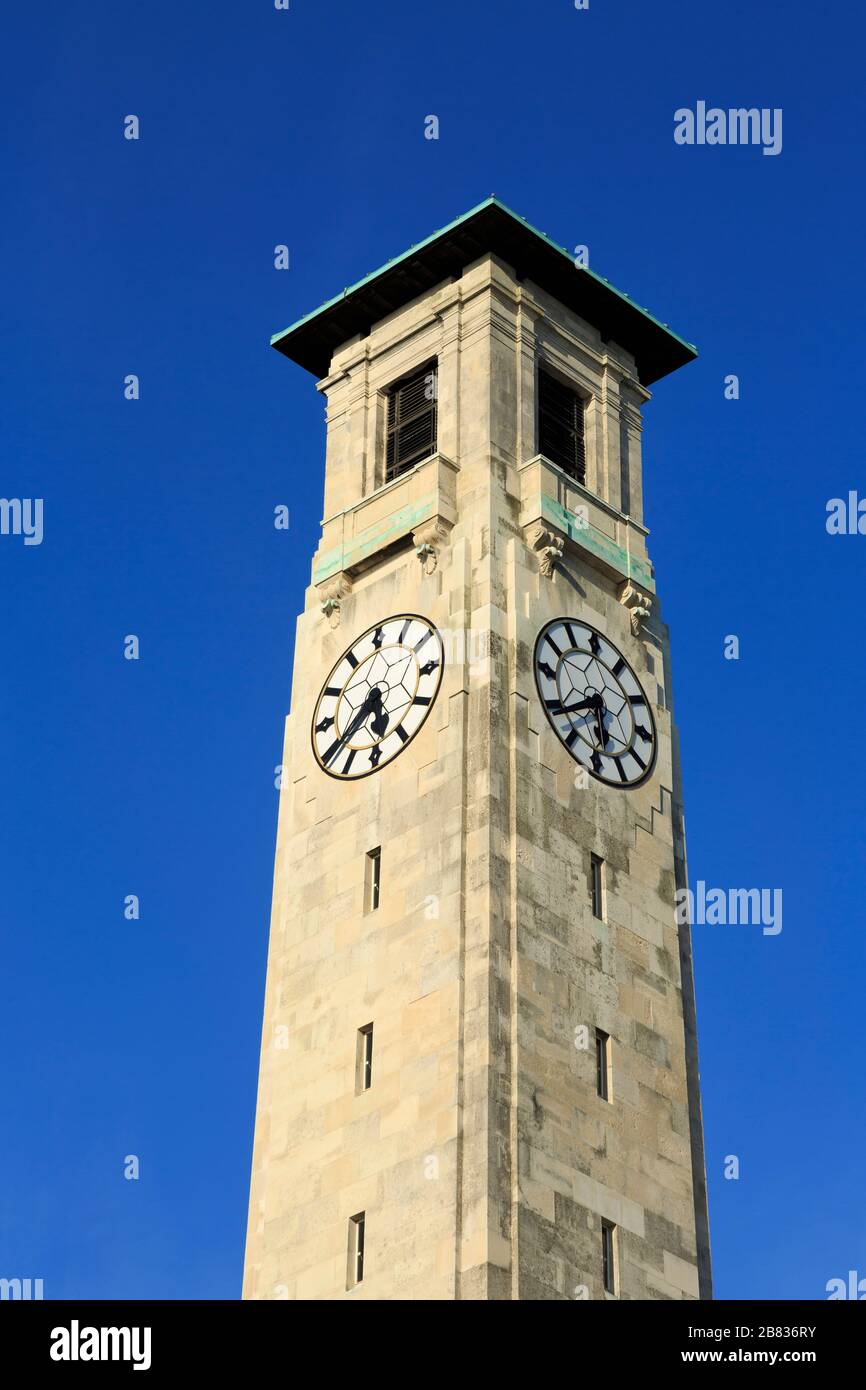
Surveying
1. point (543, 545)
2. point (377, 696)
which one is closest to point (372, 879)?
point (377, 696)

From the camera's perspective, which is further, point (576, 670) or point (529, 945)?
point (576, 670)

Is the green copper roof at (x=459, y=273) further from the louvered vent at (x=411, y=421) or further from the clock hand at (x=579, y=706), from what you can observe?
the clock hand at (x=579, y=706)

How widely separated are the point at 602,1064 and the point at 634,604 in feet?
50.9

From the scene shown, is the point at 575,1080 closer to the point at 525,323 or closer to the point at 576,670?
the point at 576,670

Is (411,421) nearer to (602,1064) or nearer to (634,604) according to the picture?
(634,604)

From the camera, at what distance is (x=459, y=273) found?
79500 millimetres

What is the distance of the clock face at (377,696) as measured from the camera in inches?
2753

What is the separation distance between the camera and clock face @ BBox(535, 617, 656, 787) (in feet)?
230

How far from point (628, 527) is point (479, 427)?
5786 mm

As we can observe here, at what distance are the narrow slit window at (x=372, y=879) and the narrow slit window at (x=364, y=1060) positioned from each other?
12.0 ft

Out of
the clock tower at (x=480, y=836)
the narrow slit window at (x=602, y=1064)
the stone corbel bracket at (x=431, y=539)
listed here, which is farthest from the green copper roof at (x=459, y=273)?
the narrow slit window at (x=602, y=1064)
